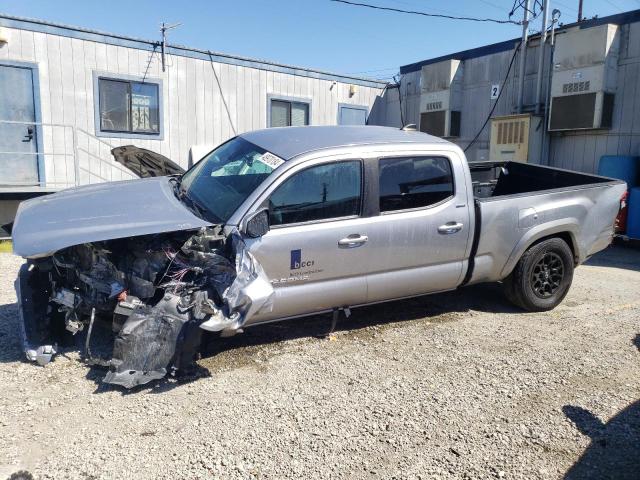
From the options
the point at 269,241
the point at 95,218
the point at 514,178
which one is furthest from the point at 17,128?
the point at 514,178

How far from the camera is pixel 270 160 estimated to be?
13.3ft

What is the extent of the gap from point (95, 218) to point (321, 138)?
1.93m

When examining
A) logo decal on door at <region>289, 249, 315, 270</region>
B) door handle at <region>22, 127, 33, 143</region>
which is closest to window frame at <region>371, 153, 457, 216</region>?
logo decal on door at <region>289, 249, 315, 270</region>

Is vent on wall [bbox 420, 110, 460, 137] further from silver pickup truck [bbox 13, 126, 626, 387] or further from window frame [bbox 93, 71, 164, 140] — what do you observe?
silver pickup truck [bbox 13, 126, 626, 387]

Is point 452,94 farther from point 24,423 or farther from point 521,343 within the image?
A: point 24,423

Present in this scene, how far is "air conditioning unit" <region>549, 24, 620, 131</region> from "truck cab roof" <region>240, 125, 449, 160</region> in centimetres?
654

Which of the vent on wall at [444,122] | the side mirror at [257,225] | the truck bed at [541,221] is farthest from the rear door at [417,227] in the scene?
the vent on wall at [444,122]

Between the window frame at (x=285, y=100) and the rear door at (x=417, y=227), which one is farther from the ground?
the window frame at (x=285, y=100)

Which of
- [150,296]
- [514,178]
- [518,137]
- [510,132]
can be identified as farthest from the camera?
[510,132]

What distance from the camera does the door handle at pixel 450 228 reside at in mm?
4441

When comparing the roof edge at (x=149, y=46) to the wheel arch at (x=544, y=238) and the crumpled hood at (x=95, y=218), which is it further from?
the wheel arch at (x=544, y=238)

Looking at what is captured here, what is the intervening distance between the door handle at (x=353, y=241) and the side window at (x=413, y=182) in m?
0.33

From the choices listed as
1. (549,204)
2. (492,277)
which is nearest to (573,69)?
(549,204)

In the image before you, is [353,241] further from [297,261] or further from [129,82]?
[129,82]
